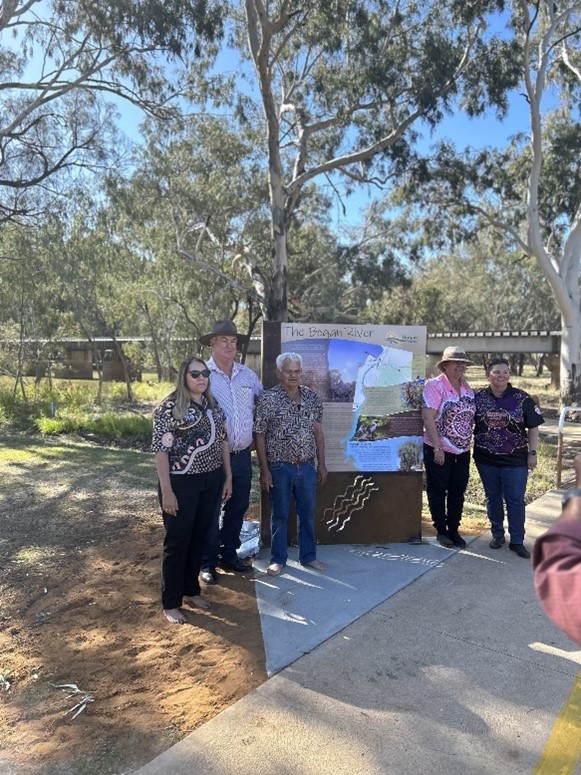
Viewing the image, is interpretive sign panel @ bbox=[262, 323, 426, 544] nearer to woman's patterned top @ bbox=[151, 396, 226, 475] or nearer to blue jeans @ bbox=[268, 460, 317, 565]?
blue jeans @ bbox=[268, 460, 317, 565]

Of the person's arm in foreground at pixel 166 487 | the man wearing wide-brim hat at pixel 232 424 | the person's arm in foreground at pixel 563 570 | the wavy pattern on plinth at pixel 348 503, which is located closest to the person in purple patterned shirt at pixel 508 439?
the wavy pattern on plinth at pixel 348 503

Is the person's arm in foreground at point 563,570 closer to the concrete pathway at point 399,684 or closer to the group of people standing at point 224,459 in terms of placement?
the concrete pathway at point 399,684

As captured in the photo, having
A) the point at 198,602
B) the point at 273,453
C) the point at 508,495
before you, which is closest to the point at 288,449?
the point at 273,453

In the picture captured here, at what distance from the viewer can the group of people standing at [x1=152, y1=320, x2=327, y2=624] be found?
3695 millimetres

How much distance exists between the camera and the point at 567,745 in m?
2.63

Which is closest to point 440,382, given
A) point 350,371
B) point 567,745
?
point 350,371

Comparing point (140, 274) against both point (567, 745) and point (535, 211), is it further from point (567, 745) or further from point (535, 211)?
point (567, 745)

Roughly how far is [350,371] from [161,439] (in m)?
1.97

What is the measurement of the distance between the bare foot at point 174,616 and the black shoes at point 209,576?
0.53 m

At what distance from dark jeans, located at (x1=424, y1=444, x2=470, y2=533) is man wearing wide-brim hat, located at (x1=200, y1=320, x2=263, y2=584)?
1.58 metres

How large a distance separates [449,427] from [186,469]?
7.51 feet

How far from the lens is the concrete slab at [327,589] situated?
355 cm

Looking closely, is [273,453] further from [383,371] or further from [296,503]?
[383,371]

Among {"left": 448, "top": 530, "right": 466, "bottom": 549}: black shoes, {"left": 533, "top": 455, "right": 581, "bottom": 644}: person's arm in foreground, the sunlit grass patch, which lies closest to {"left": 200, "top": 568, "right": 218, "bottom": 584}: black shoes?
the sunlit grass patch
